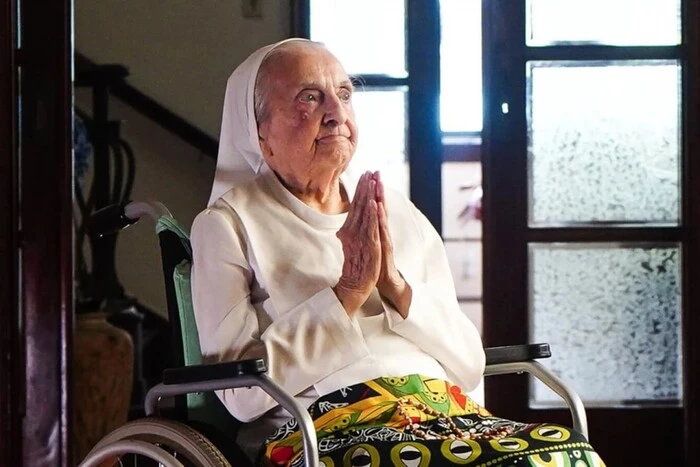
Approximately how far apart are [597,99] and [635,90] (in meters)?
0.12

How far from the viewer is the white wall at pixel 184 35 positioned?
3449mm

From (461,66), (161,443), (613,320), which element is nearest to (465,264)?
(461,66)

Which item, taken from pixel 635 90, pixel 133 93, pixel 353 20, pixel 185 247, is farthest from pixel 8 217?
pixel 635 90

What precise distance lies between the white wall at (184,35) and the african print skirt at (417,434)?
1891mm

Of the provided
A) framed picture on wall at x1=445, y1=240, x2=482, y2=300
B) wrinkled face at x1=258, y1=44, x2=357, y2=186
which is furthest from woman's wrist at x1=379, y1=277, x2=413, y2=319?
framed picture on wall at x1=445, y1=240, x2=482, y2=300

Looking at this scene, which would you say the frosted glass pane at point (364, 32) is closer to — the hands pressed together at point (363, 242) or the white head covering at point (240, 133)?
the white head covering at point (240, 133)

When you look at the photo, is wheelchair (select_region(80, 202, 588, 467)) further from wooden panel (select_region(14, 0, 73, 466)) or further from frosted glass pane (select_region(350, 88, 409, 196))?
frosted glass pane (select_region(350, 88, 409, 196))

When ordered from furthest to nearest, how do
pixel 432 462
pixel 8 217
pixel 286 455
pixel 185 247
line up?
pixel 8 217 < pixel 185 247 < pixel 286 455 < pixel 432 462

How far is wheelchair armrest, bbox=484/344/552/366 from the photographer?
6.26ft

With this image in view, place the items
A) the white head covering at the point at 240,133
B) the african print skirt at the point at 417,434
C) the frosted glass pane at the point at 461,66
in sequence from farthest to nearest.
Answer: the frosted glass pane at the point at 461,66, the white head covering at the point at 240,133, the african print skirt at the point at 417,434

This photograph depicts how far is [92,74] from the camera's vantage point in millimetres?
3543

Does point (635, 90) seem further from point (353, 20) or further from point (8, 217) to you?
point (8, 217)

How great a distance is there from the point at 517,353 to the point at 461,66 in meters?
4.67

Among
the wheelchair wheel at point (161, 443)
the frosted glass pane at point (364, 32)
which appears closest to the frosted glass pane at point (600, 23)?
the frosted glass pane at point (364, 32)
